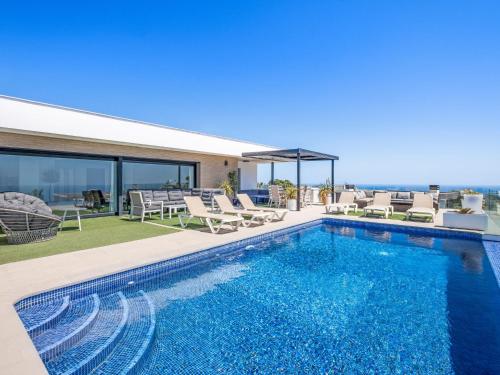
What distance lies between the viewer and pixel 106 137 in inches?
380

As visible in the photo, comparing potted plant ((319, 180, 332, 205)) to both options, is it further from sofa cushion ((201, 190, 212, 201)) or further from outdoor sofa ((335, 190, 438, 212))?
sofa cushion ((201, 190, 212, 201))

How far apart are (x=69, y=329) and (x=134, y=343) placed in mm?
808

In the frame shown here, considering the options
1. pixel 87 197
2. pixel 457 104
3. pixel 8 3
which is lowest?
pixel 87 197

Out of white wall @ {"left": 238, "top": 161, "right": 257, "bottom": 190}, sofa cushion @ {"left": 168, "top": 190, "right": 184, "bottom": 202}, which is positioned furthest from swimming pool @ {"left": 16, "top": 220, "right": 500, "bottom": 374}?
white wall @ {"left": 238, "top": 161, "right": 257, "bottom": 190}

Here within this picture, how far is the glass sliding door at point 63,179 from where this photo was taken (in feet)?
27.8

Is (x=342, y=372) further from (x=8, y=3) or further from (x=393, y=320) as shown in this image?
(x=8, y=3)

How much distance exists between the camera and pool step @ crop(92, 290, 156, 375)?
2549 millimetres

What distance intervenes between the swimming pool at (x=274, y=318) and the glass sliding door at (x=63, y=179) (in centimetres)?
661

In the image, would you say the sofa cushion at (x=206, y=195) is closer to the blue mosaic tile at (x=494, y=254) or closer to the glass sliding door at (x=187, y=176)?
the glass sliding door at (x=187, y=176)

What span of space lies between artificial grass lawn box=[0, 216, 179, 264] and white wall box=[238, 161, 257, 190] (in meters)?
10.0

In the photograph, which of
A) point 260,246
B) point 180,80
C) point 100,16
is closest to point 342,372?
point 260,246

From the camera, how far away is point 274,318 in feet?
11.6

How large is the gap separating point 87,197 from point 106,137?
7.71 ft

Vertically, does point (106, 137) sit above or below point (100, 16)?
below
